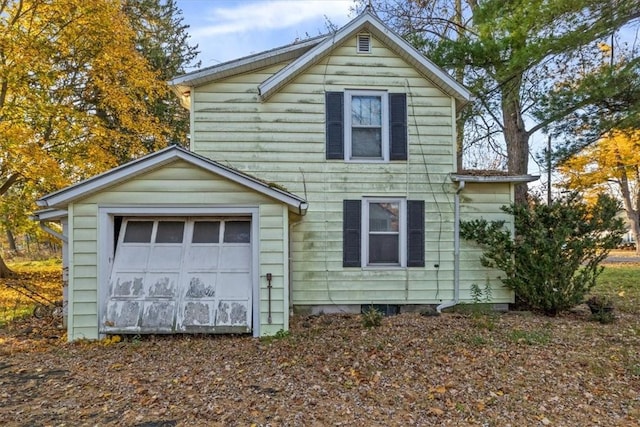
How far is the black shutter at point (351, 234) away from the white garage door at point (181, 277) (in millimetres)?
2083

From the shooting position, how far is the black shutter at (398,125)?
8.16m

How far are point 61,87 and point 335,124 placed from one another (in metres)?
10.3

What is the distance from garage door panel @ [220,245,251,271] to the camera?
265 inches

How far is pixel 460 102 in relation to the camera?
27.8 feet

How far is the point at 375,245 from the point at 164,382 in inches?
187

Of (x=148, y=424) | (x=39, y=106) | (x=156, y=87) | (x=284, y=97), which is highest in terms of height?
(x=156, y=87)

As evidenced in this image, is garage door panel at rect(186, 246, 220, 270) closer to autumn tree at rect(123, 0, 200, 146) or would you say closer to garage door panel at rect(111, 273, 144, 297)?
garage door panel at rect(111, 273, 144, 297)

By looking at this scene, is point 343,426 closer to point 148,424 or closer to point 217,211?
point 148,424

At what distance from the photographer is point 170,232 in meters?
6.90

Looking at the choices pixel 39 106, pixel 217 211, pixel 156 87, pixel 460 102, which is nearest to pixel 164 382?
pixel 217 211

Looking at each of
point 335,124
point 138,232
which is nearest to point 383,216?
point 335,124

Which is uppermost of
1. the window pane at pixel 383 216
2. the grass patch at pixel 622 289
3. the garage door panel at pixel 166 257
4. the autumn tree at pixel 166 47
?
the autumn tree at pixel 166 47

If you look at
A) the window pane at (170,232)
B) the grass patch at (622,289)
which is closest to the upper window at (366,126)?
the window pane at (170,232)

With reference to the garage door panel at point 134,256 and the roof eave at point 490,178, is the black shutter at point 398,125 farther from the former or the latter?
the garage door panel at point 134,256
